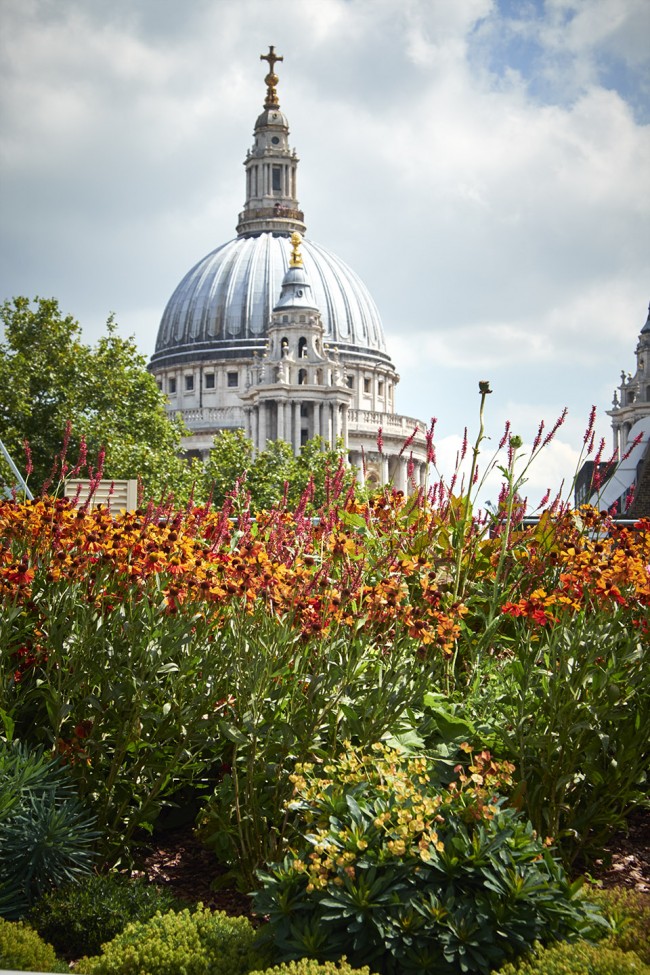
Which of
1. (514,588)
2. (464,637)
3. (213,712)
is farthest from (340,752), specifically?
(514,588)

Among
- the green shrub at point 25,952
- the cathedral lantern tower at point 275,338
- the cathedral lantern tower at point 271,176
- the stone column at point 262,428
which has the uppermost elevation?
the cathedral lantern tower at point 271,176

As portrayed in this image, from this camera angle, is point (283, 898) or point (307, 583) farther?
point (307, 583)

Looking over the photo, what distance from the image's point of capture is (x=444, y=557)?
9094mm

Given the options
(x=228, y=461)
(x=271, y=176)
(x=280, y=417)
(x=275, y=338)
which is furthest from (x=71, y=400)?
(x=271, y=176)

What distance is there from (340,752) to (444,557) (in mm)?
2679

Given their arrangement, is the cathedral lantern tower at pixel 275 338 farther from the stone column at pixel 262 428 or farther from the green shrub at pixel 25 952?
the green shrub at pixel 25 952

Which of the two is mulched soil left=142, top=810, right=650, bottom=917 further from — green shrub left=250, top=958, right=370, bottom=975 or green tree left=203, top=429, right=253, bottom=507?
green tree left=203, top=429, right=253, bottom=507

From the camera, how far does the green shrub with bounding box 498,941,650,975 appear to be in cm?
489

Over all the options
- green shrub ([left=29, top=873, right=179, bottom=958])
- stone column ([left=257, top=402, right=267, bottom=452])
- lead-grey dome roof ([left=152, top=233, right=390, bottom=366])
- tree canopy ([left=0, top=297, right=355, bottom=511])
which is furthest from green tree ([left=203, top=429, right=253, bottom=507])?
lead-grey dome roof ([left=152, top=233, right=390, bottom=366])

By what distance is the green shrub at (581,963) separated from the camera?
16.0ft

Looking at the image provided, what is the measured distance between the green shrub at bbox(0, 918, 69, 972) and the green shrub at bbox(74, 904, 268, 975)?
0.13 m

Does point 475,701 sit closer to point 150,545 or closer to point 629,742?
point 629,742

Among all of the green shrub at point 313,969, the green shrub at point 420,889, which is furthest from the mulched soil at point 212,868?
the green shrub at point 313,969

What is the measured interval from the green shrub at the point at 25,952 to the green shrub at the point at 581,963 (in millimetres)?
2052
